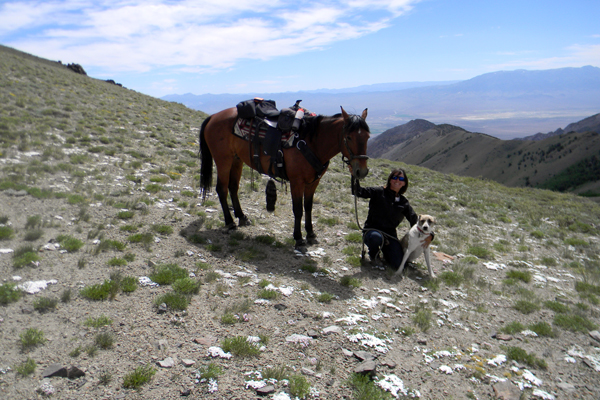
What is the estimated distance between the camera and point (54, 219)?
6.63 m

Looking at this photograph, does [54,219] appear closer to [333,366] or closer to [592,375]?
[333,366]

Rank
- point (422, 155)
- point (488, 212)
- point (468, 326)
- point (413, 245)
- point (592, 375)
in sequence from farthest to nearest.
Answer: point (422, 155), point (488, 212), point (413, 245), point (468, 326), point (592, 375)

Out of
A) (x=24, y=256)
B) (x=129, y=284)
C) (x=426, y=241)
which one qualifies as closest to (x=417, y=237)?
(x=426, y=241)

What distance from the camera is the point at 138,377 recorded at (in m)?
3.40

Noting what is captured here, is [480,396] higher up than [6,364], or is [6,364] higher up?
[6,364]

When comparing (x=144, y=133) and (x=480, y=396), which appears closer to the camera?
(x=480, y=396)

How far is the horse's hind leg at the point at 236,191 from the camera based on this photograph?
28.3 ft

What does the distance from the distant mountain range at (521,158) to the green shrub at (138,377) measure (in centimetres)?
4069

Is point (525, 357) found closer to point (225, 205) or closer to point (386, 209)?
point (386, 209)

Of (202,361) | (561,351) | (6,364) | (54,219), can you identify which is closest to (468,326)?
(561,351)

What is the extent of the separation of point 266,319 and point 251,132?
4331 millimetres

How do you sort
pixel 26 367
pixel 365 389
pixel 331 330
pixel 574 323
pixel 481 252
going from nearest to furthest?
pixel 26 367, pixel 365 389, pixel 331 330, pixel 574 323, pixel 481 252

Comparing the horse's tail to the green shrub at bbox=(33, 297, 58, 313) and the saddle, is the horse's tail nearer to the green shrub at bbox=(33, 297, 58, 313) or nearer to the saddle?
the saddle

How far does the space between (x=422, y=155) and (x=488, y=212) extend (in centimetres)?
11450
